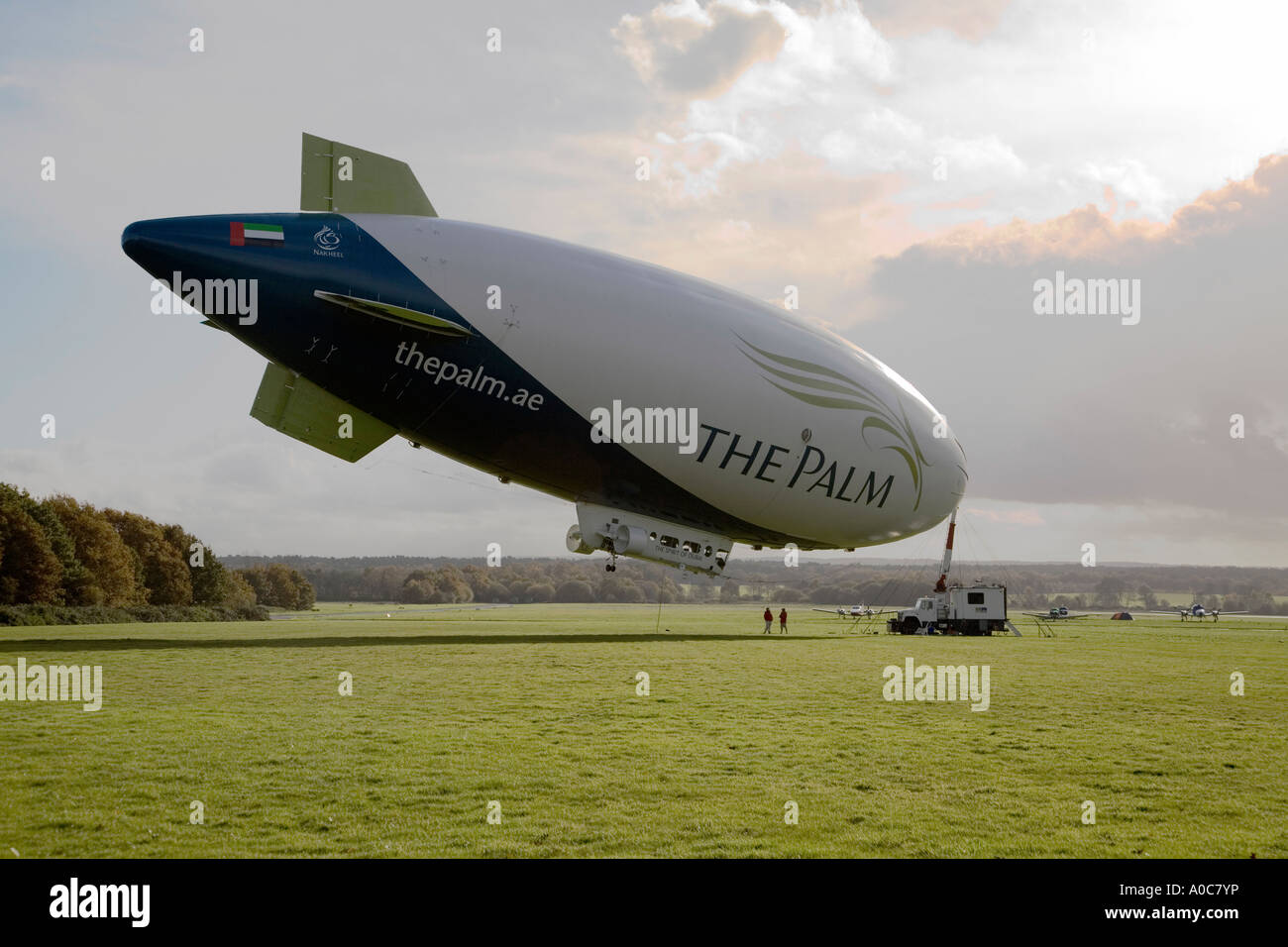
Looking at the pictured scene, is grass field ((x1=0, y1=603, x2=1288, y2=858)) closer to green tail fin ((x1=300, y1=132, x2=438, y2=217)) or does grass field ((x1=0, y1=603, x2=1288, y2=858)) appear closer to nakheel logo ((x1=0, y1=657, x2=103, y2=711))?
nakheel logo ((x1=0, y1=657, x2=103, y2=711))

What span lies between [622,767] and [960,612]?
49365mm

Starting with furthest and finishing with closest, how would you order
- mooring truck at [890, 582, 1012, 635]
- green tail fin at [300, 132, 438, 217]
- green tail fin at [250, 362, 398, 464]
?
mooring truck at [890, 582, 1012, 635] < green tail fin at [250, 362, 398, 464] < green tail fin at [300, 132, 438, 217]

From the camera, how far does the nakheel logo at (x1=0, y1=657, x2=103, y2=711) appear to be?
18.9m

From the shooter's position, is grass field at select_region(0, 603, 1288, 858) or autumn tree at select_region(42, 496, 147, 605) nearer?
grass field at select_region(0, 603, 1288, 858)

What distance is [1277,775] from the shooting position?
13.4 metres

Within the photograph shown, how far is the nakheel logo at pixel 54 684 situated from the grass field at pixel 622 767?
57 cm

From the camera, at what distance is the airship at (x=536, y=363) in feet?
76.0

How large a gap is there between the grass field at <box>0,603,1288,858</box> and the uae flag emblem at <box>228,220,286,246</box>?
10.9 m

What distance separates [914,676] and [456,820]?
1924 centimetres

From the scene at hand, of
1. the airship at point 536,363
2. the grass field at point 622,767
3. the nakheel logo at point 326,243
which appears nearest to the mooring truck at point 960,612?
the airship at point 536,363

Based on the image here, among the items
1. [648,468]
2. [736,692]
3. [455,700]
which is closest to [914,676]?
[736,692]

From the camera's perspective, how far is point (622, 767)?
1311 centimetres

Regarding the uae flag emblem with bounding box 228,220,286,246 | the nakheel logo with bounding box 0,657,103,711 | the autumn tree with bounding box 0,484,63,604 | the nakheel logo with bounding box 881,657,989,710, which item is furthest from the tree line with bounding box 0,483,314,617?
the nakheel logo with bounding box 881,657,989,710
